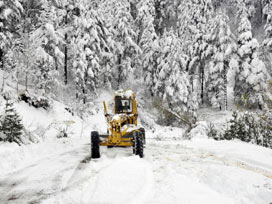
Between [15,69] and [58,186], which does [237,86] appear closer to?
[15,69]

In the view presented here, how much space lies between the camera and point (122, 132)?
8281 millimetres

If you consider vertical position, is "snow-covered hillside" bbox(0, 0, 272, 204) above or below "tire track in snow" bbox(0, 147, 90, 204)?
above

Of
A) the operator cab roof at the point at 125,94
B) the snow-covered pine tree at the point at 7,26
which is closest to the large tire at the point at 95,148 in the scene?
the operator cab roof at the point at 125,94

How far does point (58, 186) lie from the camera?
4969mm

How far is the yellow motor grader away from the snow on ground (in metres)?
0.45

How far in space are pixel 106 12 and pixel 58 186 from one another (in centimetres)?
3107

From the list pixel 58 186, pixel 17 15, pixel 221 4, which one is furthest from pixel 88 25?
pixel 221 4

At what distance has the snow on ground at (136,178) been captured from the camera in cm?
414

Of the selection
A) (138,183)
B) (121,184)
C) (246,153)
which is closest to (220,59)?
(246,153)

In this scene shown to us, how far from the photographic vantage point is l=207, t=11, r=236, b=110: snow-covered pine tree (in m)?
28.7

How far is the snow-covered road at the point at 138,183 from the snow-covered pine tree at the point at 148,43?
957 inches

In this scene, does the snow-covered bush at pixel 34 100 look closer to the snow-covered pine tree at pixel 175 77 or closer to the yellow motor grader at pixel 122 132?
the yellow motor grader at pixel 122 132

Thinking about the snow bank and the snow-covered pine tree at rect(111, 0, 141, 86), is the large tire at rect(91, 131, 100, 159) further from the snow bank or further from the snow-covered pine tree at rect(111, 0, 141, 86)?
the snow-covered pine tree at rect(111, 0, 141, 86)

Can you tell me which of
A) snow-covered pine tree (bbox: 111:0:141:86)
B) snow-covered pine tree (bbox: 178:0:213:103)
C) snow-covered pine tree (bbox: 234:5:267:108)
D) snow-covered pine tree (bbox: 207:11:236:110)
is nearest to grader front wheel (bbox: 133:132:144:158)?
snow-covered pine tree (bbox: 234:5:267:108)
